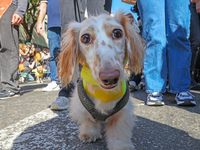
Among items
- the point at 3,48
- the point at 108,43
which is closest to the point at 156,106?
the point at 108,43

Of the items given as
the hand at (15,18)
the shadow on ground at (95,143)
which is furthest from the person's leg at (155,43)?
the hand at (15,18)

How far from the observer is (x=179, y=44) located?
8.83 ft

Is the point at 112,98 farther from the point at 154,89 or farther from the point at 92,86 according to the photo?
the point at 154,89

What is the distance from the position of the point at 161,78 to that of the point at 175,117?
82 cm

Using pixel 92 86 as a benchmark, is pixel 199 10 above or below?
above

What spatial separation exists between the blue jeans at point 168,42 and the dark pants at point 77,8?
73cm

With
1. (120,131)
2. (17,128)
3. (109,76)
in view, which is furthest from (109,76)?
(17,128)

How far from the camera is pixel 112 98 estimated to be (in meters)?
1.51

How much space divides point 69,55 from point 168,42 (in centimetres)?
179

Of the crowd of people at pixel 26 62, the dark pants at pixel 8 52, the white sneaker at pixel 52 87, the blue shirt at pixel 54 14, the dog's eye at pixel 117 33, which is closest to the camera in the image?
the dog's eye at pixel 117 33

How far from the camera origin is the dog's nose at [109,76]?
116cm

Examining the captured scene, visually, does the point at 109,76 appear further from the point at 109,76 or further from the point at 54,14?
the point at 54,14

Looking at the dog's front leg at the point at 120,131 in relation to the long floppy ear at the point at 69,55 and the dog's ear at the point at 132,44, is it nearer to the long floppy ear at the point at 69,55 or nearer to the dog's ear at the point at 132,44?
the dog's ear at the point at 132,44

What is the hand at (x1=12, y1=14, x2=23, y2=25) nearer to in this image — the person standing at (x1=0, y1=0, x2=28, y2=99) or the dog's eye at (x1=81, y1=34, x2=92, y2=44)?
the person standing at (x1=0, y1=0, x2=28, y2=99)
